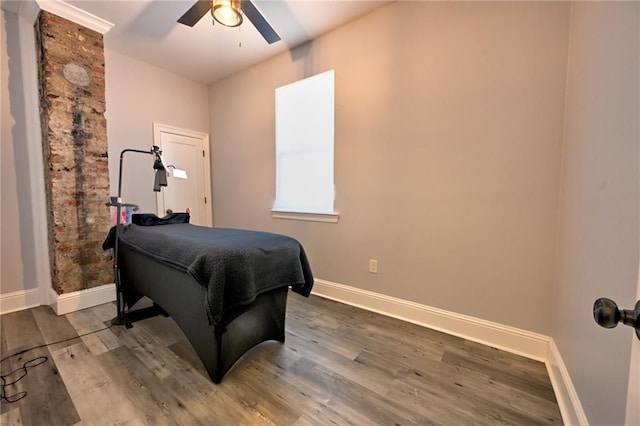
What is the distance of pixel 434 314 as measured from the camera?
7.07 ft

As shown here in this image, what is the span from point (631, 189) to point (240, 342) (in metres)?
1.91

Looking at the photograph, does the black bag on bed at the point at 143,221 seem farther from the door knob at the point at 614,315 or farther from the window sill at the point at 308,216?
the door knob at the point at 614,315

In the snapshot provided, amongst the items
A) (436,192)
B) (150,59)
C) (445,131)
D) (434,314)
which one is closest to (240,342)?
(434,314)

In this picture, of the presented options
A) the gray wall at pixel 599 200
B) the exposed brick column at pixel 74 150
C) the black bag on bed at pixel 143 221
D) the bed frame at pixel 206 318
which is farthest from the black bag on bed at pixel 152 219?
the gray wall at pixel 599 200

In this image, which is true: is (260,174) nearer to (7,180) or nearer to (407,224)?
(407,224)

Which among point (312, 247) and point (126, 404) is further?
point (312, 247)

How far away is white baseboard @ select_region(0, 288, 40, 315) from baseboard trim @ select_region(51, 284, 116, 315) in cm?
23

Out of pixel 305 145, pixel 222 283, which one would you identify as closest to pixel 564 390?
pixel 222 283

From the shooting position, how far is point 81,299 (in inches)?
99.7

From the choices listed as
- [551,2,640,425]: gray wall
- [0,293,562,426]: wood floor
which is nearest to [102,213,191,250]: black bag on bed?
[0,293,562,426]: wood floor

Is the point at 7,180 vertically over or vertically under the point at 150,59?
under

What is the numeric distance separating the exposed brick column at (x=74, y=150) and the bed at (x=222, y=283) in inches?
40.4

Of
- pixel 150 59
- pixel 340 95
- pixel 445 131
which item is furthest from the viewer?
pixel 150 59

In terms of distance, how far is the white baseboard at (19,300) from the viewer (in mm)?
2420
